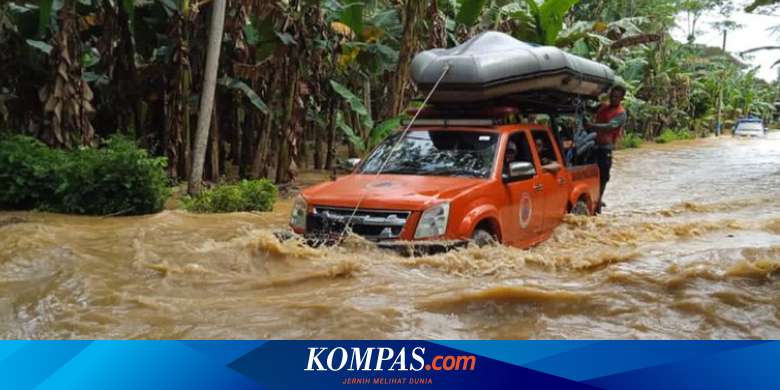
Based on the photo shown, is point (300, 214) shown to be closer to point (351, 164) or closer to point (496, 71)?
point (351, 164)

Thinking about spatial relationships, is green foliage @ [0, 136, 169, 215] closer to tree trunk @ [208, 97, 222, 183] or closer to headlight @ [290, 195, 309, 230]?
tree trunk @ [208, 97, 222, 183]

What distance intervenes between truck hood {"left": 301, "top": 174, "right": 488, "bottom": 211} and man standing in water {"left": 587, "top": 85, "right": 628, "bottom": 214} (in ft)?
12.1

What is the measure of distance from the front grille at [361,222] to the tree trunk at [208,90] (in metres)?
5.76

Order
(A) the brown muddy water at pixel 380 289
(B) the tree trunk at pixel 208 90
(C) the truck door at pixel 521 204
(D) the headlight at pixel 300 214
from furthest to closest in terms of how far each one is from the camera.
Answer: (B) the tree trunk at pixel 208 90, (C) the truck door at pixel 521 204, (D) the headlight at pixel 300 214, (A) the brown muddy water at pixel 380 289

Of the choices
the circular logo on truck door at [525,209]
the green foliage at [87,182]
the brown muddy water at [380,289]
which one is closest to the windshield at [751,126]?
the brown muddy water at [380,289]

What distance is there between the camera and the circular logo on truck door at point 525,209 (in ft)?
21.4

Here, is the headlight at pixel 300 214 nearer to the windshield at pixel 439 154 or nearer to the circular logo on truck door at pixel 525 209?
the windshield at pixel 439 154

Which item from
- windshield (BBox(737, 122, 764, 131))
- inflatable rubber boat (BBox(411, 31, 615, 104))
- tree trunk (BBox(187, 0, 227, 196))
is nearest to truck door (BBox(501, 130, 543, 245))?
inflatable rubber boat (BBox(411, 31, 615, 104))

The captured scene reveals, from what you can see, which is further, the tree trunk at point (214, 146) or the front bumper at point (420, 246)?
the tree trunk at point (214, 146)

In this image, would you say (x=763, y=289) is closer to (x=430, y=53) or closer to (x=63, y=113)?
(x=430, y=53)

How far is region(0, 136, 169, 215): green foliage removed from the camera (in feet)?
30.6

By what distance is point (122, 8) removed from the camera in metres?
12.8

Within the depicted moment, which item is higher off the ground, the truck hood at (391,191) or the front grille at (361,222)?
the truck hood at (391,191)

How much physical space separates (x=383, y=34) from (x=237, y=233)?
821 cm
